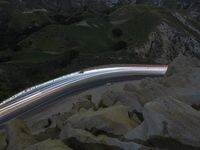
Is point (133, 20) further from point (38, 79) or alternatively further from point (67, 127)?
point (67, 127)

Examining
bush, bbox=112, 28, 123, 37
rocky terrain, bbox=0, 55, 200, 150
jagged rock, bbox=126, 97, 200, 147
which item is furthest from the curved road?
jagged rock, bbox=126, 97, 200, 147

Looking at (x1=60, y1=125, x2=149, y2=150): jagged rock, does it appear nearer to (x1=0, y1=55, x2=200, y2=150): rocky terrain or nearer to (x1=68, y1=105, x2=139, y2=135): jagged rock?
(x1=0, y1=55, x2=200, y2=150): rocky terrain

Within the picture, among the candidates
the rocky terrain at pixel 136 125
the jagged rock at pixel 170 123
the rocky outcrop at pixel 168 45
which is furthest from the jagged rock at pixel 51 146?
the rocky outcrop at pixel 168 45

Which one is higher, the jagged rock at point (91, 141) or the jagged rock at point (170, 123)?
the jagged rock at point (170, 123)

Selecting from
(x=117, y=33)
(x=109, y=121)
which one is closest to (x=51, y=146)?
(x=109, y=121)

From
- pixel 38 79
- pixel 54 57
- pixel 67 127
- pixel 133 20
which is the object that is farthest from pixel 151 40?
pixel 67 127

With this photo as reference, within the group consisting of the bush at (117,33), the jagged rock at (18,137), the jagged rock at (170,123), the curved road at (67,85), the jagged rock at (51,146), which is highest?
the jagged rock at (170,123)

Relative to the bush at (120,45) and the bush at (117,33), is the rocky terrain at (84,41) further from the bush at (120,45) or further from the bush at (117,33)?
the bush at (120,45)
